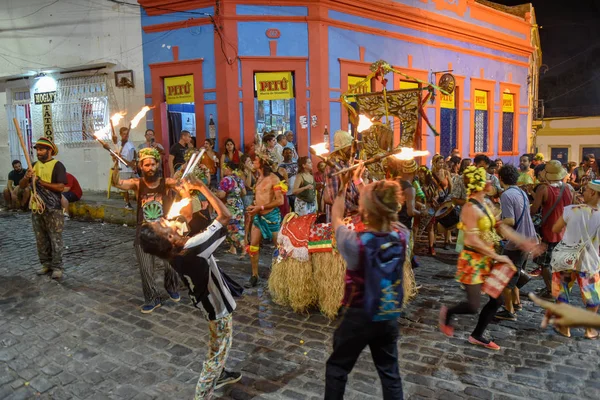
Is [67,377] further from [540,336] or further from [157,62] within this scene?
[157,62]

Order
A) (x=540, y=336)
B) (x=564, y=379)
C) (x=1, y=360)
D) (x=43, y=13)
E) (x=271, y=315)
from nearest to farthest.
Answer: (x=564, y=379)
(x=1, y=360)
(x=540, y=336)
(x=271, y=315)
(x=43, y=13)

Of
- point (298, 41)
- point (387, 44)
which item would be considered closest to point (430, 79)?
point (387, 44)

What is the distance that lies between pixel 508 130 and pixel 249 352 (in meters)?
17.1

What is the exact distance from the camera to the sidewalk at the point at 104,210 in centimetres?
1101

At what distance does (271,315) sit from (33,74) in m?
12.9

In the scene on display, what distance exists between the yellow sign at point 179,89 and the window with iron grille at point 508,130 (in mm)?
12775

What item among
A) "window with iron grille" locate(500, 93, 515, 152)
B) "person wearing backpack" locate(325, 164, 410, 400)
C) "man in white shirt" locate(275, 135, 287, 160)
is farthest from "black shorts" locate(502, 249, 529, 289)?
"window with iron grille" locate(500, 93, 515, 152)

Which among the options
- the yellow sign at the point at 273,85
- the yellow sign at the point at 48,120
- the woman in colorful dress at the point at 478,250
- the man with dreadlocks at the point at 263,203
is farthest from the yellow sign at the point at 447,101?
the yellow sign at the point at 48,120

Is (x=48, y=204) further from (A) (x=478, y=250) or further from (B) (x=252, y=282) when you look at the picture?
(A) (x=478, y=250)

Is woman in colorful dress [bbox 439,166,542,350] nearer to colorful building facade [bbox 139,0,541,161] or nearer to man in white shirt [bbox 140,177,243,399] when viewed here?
man in white shirt [bbox 140,177,243,399]

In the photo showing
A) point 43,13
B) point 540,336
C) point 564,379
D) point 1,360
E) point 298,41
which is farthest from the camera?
point 43,13

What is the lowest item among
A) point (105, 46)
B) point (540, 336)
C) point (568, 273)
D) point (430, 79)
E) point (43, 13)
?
point (540, 336)

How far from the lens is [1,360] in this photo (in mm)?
4434

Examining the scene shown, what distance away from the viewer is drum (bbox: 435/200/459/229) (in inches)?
335
